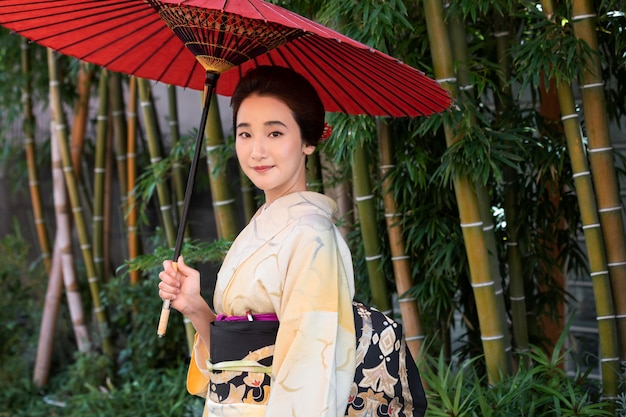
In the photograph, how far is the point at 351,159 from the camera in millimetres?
3182

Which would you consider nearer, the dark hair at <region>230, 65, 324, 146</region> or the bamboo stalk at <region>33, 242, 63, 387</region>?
the dark hair at <region>230, 65, 324, 146</region>

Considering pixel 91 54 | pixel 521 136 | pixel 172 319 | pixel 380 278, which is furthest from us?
pixel 172 319

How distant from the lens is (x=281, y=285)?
1806mm

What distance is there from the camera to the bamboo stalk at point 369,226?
10.4 ft

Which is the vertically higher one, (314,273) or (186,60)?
(186,60)

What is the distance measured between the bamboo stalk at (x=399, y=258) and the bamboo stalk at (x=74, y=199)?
244cm

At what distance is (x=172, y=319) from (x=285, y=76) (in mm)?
3204

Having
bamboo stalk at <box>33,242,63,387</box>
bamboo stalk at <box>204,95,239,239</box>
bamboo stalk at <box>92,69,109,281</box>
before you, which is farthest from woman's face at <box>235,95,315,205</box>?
bamboo stalk at <box>33,242,63,387</box>

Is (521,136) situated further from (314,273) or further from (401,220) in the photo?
(314,273)

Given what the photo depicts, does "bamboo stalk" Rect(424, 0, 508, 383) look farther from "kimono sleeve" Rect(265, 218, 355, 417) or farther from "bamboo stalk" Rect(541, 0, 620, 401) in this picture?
"kimono sleeve" Rect(265, 218, 355, 417)

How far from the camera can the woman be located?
1.72m

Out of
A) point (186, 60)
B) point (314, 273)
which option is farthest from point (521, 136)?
point (314, 273)

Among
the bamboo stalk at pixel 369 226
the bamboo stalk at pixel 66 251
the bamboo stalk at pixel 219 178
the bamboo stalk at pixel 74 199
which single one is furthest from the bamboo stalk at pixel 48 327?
the bamboo stalk at pixel 369 226

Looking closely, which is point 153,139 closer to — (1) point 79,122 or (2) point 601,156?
(1) point 79,122
